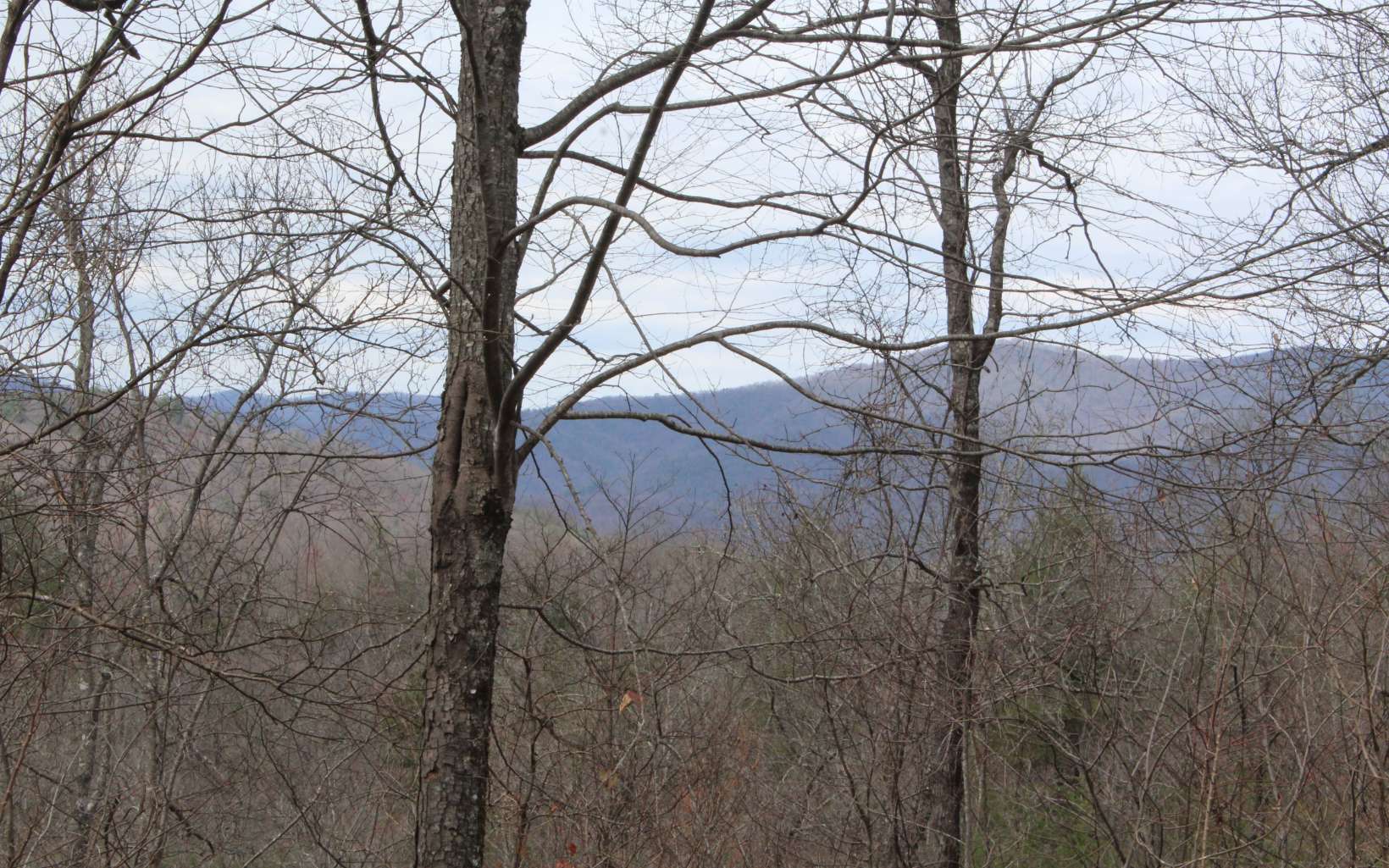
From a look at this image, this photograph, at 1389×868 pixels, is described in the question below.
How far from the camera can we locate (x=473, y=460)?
11.5ft

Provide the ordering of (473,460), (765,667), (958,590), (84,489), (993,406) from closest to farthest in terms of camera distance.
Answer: (473,460) < (84,489) < (958,590) < (993,406) < (765,667)

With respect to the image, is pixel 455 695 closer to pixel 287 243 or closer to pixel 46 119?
pixel 287 243

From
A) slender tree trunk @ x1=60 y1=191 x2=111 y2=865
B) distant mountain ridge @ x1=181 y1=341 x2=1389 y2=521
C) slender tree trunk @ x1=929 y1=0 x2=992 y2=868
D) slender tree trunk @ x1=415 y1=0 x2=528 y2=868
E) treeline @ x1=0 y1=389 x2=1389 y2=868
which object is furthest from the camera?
slender tree trunk @ x1=929 y1=0 x2=992 y2=868

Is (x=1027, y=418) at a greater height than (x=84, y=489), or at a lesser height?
greater

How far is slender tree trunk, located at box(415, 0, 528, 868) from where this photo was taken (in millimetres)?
3328

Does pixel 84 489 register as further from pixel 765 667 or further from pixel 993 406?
pixel 765 667

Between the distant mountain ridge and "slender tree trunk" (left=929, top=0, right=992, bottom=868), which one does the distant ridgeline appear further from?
"slender tree trunk" (left=929, top=0, right=992, bottom=868)

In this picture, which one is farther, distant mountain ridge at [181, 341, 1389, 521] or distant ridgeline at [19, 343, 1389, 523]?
distant mountain ridge at [181, 341, 1389, 521]

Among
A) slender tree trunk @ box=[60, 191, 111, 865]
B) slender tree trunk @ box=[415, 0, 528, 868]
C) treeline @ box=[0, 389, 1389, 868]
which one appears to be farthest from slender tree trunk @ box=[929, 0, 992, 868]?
slender tree trunk @ box=[60, 191, 111, 865]

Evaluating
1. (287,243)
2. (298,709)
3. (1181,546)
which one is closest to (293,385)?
(298,709)

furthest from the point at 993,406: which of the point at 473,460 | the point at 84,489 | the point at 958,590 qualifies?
the point at 84,489

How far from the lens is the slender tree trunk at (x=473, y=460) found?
10.9ft

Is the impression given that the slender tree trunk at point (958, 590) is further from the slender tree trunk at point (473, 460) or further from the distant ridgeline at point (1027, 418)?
the slender tree trunk at point (473, 460)

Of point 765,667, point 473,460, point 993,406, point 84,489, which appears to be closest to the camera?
point 473,460
